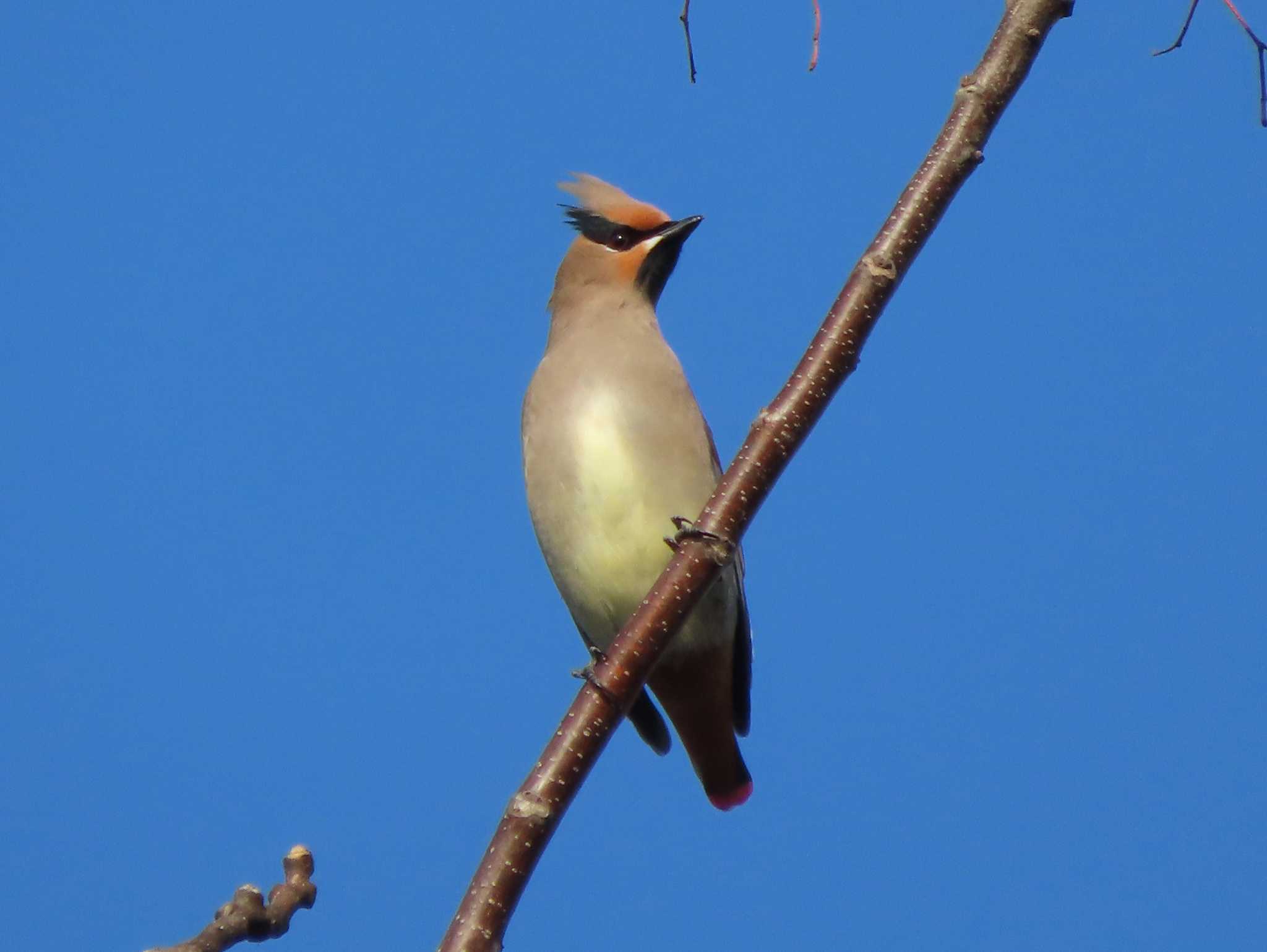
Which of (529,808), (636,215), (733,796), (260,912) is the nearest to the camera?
(260,912)

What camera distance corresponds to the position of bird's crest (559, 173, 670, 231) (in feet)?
14.0

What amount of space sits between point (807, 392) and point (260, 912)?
106cm

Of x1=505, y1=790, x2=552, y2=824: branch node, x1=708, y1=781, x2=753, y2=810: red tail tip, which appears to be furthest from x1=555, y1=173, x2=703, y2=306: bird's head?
x1=505, y1=790, x2=552, y2=824: branch node

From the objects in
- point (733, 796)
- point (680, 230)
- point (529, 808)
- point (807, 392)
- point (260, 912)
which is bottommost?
point (260, 912)

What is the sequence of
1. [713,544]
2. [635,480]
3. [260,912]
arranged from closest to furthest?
[260,912] < [713,544] < [635,480]

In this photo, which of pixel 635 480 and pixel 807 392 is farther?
pixel 635 480

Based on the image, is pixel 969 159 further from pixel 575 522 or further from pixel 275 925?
pixel 575 522

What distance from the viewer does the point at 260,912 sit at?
1.83 metres

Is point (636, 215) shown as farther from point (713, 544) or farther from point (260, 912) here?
point (260, 912)

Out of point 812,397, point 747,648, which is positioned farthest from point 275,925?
point 747,648

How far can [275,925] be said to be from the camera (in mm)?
1856

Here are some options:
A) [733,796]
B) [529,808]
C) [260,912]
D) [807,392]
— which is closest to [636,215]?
[733,796]

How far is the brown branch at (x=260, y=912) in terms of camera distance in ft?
5.79

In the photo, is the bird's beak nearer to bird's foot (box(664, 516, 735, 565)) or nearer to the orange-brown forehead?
the orange-brown forehead
